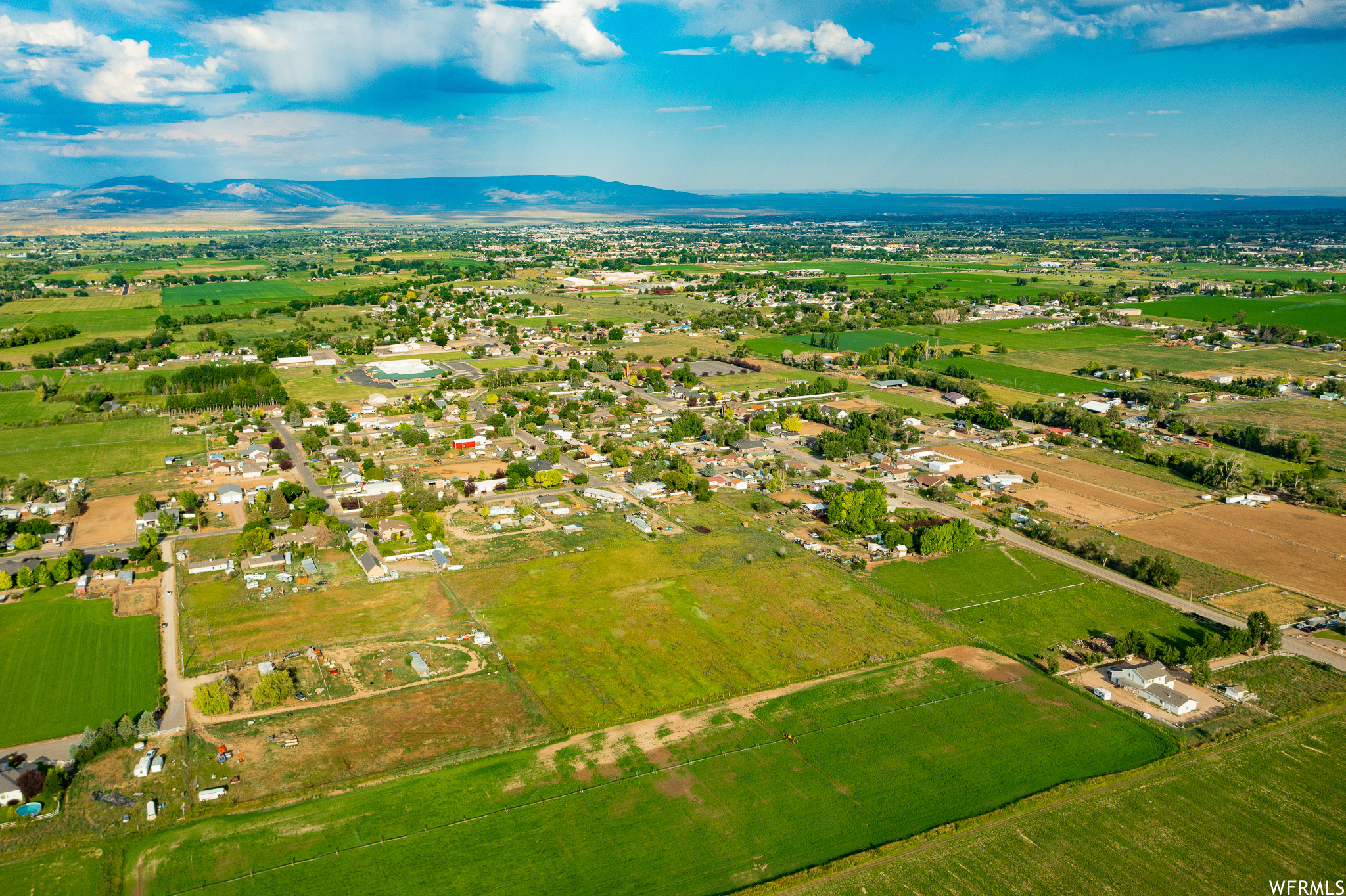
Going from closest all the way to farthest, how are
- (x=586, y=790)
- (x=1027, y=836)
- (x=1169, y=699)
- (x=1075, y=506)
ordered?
(x=1027, y=836)
(x=586, y=790)
(x=1169, y=699)
(x=1075, y=506)

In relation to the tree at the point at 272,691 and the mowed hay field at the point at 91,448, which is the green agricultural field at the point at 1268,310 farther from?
the mowed hay field at the point at 91,448

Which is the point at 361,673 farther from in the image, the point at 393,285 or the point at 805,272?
the point at 805,272

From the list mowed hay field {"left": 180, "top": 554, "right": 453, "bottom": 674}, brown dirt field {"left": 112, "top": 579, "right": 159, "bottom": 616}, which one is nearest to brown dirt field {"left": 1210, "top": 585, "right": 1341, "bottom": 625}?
mowed hay field {"left": 180, "top": 554, "right": 453, "bottom": 674}

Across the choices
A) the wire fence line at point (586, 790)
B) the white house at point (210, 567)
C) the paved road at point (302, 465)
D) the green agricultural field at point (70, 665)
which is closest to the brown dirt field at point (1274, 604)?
the wire fence line at point (586, 790)

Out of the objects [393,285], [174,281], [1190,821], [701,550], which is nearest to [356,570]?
[701,550]

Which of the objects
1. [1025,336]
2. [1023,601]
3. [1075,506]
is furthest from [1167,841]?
[1025,336]

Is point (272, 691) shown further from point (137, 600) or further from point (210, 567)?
point (210, 567)

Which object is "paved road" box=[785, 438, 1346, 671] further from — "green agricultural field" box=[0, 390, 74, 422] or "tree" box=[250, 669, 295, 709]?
"green agricultural field" box=[0, 390, 74, 422]
